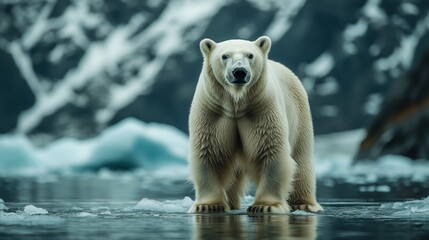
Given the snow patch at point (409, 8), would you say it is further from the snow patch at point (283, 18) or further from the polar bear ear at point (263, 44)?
the polar bear ear at point (263, 44)

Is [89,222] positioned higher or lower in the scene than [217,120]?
lower

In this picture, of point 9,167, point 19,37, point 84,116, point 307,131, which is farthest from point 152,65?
point 307,131

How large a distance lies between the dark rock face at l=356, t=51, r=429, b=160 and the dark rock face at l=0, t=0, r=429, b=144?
62122 mm

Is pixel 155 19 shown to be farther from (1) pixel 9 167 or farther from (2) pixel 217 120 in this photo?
(2) pixel 217 120

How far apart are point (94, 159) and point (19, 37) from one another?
109 metres

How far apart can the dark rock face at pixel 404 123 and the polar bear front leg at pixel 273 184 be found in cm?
2431

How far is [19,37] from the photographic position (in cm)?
13475

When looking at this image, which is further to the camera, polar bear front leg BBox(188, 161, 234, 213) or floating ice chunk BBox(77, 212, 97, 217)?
polar bear front leg BBox(188, 161, 234, 213)

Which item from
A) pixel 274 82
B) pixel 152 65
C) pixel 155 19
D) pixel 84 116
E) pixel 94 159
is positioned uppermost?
pixel 155 19

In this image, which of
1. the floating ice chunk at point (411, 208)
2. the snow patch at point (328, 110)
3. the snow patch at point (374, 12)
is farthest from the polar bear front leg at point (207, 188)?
the snow patch at point (374, 12)

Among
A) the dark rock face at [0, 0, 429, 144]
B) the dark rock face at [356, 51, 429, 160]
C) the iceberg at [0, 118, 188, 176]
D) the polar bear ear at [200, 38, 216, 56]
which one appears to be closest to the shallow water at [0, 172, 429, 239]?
the polar bear ear at [200, 38, 216, 56]

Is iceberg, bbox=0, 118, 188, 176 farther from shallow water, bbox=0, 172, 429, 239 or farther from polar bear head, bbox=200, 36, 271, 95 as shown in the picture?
shallow water, bbox=0, 172, 429, 239

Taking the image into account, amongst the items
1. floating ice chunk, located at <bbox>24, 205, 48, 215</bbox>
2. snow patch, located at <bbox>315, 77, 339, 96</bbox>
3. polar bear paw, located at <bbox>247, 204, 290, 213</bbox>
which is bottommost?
floating ice chunk, located at <bbox>24, 205, 48, 215</bbox>

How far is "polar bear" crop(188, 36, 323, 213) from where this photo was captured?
284 inches
